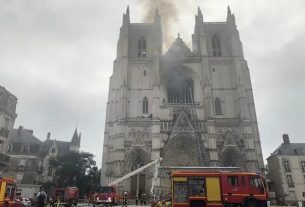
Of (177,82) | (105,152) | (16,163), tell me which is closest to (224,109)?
(177,82)

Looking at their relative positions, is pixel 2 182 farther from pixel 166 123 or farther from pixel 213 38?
pixel 213 38

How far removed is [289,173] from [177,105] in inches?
673

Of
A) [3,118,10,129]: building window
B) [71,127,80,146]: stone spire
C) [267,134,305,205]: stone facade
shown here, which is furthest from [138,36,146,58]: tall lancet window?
[267,134,305,205]: stone facade

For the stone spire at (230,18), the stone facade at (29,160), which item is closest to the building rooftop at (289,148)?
the stone spire at (230,18)

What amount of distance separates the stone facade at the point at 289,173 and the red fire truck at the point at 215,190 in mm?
23342

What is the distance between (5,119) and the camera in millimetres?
24266

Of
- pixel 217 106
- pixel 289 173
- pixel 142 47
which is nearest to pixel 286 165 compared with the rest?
pixel 289 173

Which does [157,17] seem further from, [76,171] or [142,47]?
[76,171]

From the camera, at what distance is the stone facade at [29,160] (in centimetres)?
3819

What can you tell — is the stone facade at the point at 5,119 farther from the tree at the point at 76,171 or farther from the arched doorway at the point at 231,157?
the arched doorway at the point at 231,157

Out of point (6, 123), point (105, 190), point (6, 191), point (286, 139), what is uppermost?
point (286, 139)

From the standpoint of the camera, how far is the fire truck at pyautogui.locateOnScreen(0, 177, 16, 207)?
1292cm

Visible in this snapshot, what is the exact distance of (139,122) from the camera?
33.5 m

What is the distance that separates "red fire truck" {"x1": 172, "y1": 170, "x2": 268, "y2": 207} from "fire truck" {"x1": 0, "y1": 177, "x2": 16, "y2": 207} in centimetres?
814
